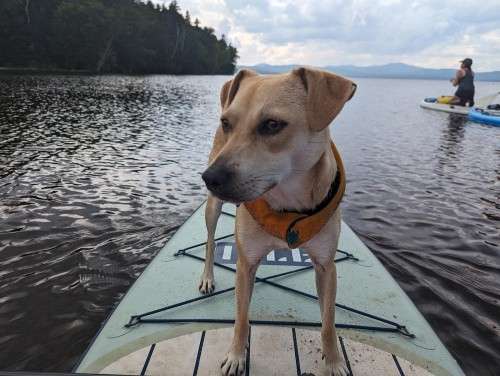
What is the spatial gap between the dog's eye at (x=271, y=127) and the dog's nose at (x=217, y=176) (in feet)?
1.48

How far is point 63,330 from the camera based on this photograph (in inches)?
205

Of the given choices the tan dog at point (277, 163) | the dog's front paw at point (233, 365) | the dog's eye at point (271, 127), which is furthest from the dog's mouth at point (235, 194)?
the dog's front paw at point (233, 365)

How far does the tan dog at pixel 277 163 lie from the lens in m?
2.63

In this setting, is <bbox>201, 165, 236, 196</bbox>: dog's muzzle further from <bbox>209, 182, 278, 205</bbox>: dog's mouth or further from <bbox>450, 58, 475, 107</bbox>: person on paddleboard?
<bbox>450, 58, 475, 107</bbox>: person on paddleboard

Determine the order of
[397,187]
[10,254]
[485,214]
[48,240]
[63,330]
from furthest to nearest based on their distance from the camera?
[397,187], [485,214], [48,240], [10,254], [63,330]

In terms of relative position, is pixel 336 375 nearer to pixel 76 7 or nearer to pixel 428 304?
pixel 428 304

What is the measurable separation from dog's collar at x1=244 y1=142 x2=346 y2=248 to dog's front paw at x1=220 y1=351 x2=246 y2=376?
1221 mm

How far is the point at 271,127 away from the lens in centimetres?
275

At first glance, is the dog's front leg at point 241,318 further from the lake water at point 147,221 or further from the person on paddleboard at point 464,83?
the person on paddleboard at point 464,83

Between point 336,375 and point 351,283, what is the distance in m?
2.03

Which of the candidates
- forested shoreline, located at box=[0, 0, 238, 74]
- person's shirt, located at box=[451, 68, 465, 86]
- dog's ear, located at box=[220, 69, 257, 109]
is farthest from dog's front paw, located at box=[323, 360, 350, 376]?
forested shoreline, located at box=[0, 0, 238, 74]

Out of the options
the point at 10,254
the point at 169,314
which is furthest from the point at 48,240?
the point at 169,314

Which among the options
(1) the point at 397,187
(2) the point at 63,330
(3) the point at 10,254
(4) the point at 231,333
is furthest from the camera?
(1) the point at 397,187

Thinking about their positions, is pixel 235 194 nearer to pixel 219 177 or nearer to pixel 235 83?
pixel 219 177
